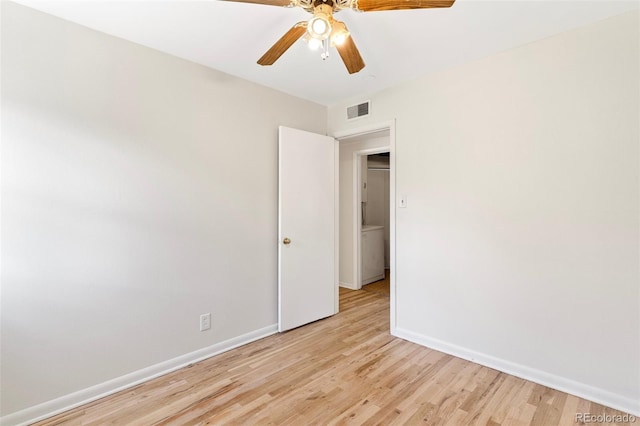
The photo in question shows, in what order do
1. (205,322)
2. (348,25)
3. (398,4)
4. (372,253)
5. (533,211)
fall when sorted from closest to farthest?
(398,4) → (348,25) → (533,211) → (205,322) → (372,253)

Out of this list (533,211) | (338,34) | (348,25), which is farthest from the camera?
(533,211)

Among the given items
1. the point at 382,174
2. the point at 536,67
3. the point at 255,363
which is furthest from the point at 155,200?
the point at 382,174

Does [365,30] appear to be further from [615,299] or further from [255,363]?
[255,363]

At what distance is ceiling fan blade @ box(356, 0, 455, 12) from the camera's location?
1.36 metres

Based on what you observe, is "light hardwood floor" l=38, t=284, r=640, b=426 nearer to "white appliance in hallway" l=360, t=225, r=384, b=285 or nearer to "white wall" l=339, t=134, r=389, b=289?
"white wall" l=339, t=134, r=389, b=289

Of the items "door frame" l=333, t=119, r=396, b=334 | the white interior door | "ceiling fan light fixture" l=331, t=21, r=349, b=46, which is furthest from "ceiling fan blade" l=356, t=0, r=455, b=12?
the white interior door

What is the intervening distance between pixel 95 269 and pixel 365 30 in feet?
7.86

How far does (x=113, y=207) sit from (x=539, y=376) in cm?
321

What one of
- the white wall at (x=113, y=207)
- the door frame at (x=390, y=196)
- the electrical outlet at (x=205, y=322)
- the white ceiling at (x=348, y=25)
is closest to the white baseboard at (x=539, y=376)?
the door frame at (x=390, y=196)

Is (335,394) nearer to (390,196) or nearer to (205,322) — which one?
(205,322)

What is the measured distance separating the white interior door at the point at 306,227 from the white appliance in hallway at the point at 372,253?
1.34 metres

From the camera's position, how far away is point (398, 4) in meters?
1.39

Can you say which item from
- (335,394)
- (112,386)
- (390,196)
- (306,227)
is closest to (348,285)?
(306,227)

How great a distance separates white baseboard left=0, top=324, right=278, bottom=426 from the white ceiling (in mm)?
2374
